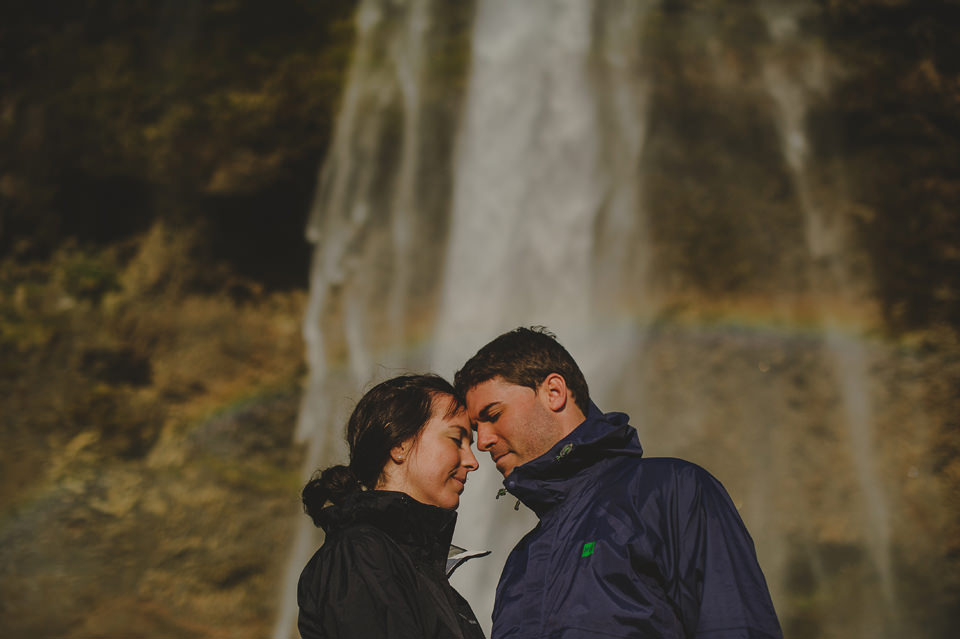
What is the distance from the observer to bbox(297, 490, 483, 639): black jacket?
6.16 ft

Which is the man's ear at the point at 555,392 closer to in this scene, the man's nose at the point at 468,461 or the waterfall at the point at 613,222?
the man's nose at the point at 468,461

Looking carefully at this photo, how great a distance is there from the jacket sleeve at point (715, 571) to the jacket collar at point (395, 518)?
66 centimetres

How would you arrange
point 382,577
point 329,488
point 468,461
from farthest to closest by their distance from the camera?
point 468,461 < point 329,488 < point 382,577

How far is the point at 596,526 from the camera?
2.02 metres

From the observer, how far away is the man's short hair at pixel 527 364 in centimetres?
238

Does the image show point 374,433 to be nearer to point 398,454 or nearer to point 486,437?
point 398,454

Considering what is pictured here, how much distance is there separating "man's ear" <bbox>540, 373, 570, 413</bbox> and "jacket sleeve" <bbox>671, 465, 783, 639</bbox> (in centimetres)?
47

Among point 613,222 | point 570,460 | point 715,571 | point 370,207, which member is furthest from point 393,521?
point 370,207

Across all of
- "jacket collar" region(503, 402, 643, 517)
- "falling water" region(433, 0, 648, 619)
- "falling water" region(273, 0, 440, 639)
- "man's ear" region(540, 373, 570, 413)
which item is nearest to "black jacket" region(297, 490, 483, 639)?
"jacket collar" region(503, 402, 643, 517)

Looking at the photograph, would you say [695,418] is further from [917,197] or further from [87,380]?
[87,380]

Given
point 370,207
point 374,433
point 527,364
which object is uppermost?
point 370,207

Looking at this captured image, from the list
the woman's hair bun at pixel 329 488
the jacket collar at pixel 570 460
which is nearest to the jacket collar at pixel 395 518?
the woman's hair bun at pixel 329 488

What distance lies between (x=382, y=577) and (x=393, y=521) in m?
0.24

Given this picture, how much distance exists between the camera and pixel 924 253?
10.1m
